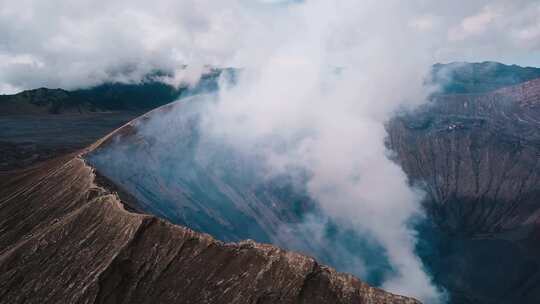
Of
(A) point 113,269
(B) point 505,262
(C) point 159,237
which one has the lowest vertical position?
(A) point 113,269

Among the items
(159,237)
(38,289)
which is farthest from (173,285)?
(38,289)

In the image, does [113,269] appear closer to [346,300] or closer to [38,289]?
[38,289]

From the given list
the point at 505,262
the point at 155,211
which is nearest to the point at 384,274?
the point at 505,262

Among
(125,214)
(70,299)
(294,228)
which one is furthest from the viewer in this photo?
(294,228)

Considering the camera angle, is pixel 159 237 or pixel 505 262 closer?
pixel 159 237

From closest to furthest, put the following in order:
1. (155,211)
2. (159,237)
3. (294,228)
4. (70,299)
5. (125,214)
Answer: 1. (70,299)
2. (159,237)
3. (125,214)
4. (155,211)
5. (294,228)

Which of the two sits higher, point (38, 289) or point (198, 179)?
point (198, 179)

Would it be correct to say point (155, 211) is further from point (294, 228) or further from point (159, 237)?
point (294, 228)
